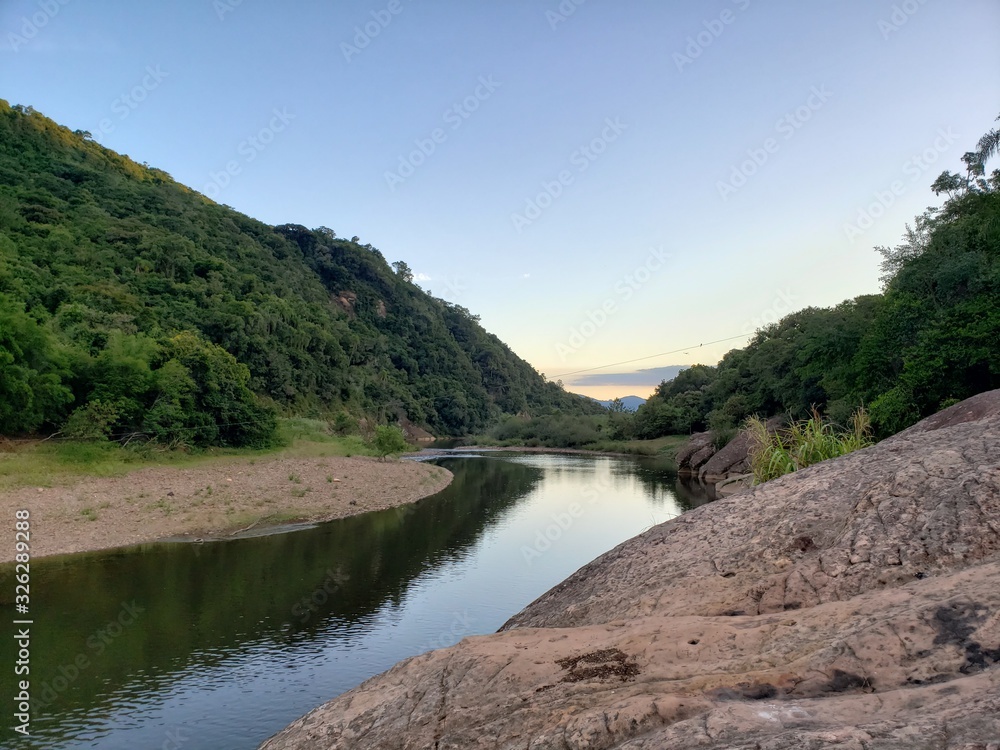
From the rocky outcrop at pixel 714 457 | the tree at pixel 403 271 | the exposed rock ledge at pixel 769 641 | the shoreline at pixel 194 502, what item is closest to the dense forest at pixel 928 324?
the rocky outcrop at pixel 714 457

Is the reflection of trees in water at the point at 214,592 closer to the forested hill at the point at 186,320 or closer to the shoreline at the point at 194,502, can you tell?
the shoreline at the point at 194,502

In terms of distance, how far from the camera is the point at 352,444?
5672 centimetres

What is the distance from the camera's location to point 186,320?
6025 cm

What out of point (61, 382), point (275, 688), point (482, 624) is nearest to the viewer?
point (275, 688)

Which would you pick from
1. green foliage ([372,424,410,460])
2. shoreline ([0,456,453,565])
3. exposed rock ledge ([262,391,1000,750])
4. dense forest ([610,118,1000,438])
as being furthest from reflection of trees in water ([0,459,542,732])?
green foliage ([372,424,410,460])

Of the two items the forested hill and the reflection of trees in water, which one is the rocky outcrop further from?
the forested hill

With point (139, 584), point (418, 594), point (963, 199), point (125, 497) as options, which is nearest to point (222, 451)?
point (125, 497)

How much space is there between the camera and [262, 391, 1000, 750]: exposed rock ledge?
314 centimetres

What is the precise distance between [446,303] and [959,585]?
16450 cm

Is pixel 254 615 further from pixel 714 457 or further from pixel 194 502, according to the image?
pixel 714 457

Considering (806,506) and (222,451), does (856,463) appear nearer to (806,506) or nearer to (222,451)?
(806,506)

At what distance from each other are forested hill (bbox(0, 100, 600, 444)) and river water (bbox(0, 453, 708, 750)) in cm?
1634

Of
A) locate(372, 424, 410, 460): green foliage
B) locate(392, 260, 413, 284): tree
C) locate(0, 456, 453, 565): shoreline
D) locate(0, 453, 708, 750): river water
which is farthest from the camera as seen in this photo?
locate(392, 260, 413, 284): tree

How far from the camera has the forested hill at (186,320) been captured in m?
36.1
